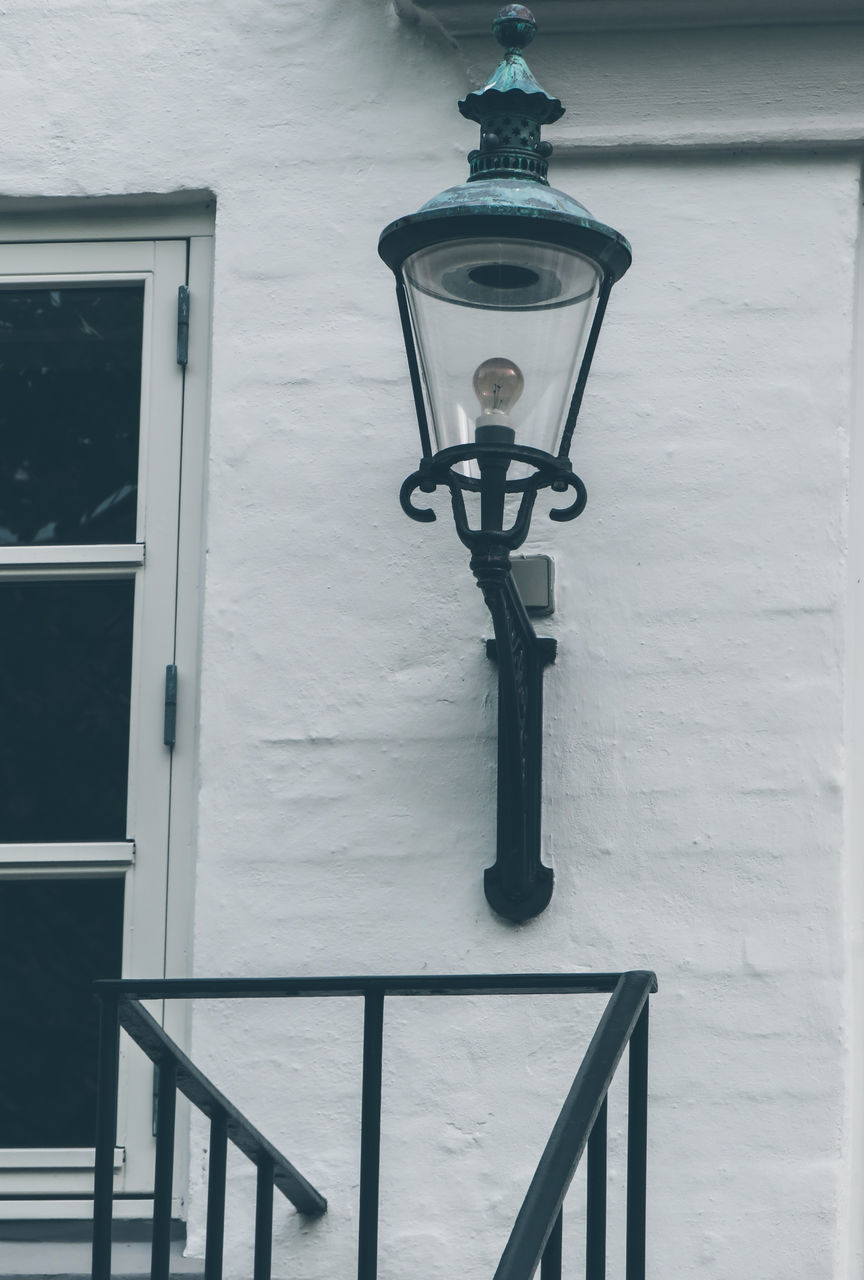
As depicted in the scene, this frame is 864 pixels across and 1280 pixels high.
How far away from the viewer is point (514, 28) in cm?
297

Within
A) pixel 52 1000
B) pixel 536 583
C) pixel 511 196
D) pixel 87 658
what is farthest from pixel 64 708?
pixel 511 196

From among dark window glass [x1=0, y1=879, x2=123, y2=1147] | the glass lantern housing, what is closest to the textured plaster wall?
dark window glass [x1=0, y1=879, x2=123, y2=1147]

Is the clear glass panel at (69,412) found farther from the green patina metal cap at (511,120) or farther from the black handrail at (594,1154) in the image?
the black handrail at (594,1154)

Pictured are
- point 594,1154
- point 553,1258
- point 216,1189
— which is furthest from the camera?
point 216,1189

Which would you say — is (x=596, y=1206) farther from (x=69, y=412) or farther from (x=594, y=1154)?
(x=69, y=412)

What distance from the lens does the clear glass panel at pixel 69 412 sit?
3.59m

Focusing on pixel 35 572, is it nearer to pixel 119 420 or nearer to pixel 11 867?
pixel 119 420

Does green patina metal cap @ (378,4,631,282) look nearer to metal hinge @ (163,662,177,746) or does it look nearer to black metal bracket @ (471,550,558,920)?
black metal bracket @ (471,550,558,920)

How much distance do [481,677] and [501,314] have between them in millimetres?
773

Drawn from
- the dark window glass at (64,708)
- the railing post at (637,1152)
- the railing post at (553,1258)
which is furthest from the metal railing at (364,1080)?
the dark window glass at (64,708)

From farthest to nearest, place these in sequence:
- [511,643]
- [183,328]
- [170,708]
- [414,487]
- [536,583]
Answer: [183,328], [170,708], [536,583], [511,643], [414,487]

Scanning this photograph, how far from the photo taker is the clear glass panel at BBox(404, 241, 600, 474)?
2785 mm

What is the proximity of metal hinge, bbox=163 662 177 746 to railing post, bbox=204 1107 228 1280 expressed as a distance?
3.14ft

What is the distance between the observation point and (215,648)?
11.1ft
